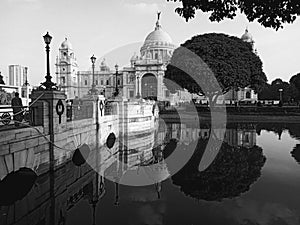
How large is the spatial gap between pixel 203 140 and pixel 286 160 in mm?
7901

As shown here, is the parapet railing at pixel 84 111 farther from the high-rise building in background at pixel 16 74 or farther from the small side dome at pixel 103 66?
the small side dome at pixel 103 66

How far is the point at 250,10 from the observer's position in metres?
7.44

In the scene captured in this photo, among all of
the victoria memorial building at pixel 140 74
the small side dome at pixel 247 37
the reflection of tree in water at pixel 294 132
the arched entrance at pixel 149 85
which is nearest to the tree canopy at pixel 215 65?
the reflection of tree in water at pixel 294 132

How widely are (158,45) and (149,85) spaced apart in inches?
577

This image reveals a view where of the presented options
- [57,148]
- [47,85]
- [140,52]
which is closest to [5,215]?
[57,148]

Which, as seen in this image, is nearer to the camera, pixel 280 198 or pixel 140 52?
pixel 280 198

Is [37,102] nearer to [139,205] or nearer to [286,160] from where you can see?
A: [139,205]

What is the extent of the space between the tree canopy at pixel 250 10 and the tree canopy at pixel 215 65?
3290cm

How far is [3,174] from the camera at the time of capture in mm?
9078

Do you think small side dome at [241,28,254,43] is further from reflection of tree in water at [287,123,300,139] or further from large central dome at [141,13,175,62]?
reflection of tree in water at [287,123,300,139]

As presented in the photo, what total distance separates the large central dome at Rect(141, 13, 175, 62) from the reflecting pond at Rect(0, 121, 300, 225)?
8763 cm

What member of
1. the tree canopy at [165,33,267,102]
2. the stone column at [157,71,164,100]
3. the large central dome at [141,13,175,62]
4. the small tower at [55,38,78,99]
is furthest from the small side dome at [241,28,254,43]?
the small tower at [55,38,78,99]

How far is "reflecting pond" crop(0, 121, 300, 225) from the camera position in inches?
324

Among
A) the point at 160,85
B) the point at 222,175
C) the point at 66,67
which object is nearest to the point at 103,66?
the point at 66,67
